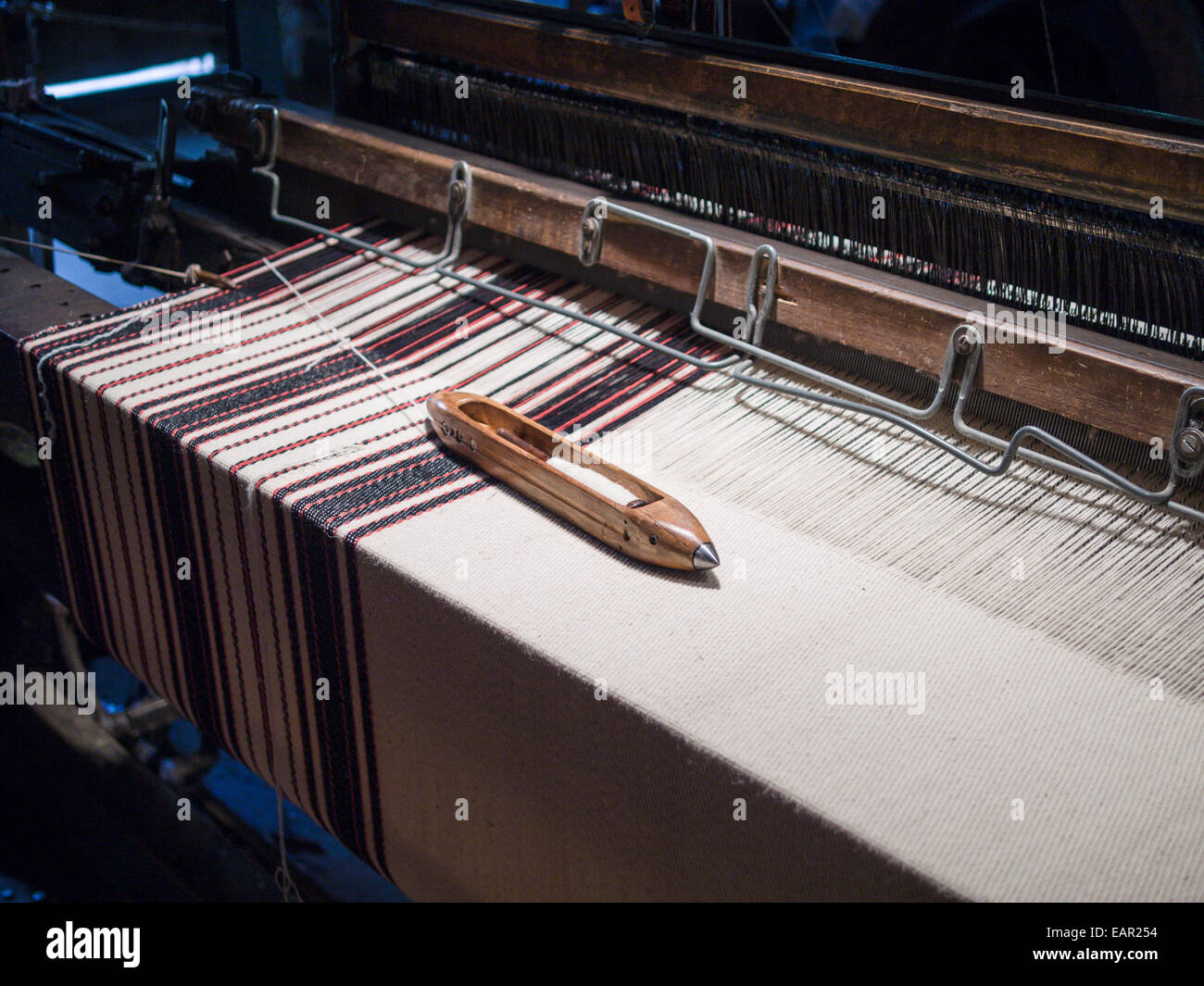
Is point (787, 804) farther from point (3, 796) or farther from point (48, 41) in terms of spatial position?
point (48, 41)

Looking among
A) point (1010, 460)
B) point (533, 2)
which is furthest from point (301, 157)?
point (1010, 460)

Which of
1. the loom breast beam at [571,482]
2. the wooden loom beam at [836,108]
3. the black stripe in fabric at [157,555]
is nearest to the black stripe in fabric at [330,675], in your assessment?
the loom breast beam at [571,482]

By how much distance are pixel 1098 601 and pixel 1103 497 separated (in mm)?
156

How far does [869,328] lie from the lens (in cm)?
134

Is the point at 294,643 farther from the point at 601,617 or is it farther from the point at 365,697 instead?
the point at 601,617

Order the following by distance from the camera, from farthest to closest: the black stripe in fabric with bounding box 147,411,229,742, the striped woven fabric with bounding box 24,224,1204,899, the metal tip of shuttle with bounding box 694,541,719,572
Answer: the black stripe in fabric with bounding box 147,411,229,742 → the metal tip of shuttle with bounding box 694,541,719,572 → the striped woven fabric with bounding box 24,224,1204,899

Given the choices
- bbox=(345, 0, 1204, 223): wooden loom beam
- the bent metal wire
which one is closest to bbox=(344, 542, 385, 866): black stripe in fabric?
the bent metal wire

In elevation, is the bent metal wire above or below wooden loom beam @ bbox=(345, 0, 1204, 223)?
below

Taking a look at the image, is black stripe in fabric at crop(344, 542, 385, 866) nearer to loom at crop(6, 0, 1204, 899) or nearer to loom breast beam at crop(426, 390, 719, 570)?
loom at crop(6, 0, 1204, 899)

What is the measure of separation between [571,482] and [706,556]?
0.17 m

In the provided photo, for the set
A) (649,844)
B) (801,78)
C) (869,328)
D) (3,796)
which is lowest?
(3,796)

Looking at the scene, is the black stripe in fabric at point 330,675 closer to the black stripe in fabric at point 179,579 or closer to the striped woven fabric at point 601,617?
the striped woven fabric at point 601,617

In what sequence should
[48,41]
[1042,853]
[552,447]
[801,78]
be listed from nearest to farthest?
[1042,853] → [552,447] → [801,78] → [48,41]

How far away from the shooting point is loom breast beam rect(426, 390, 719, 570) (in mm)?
1124
